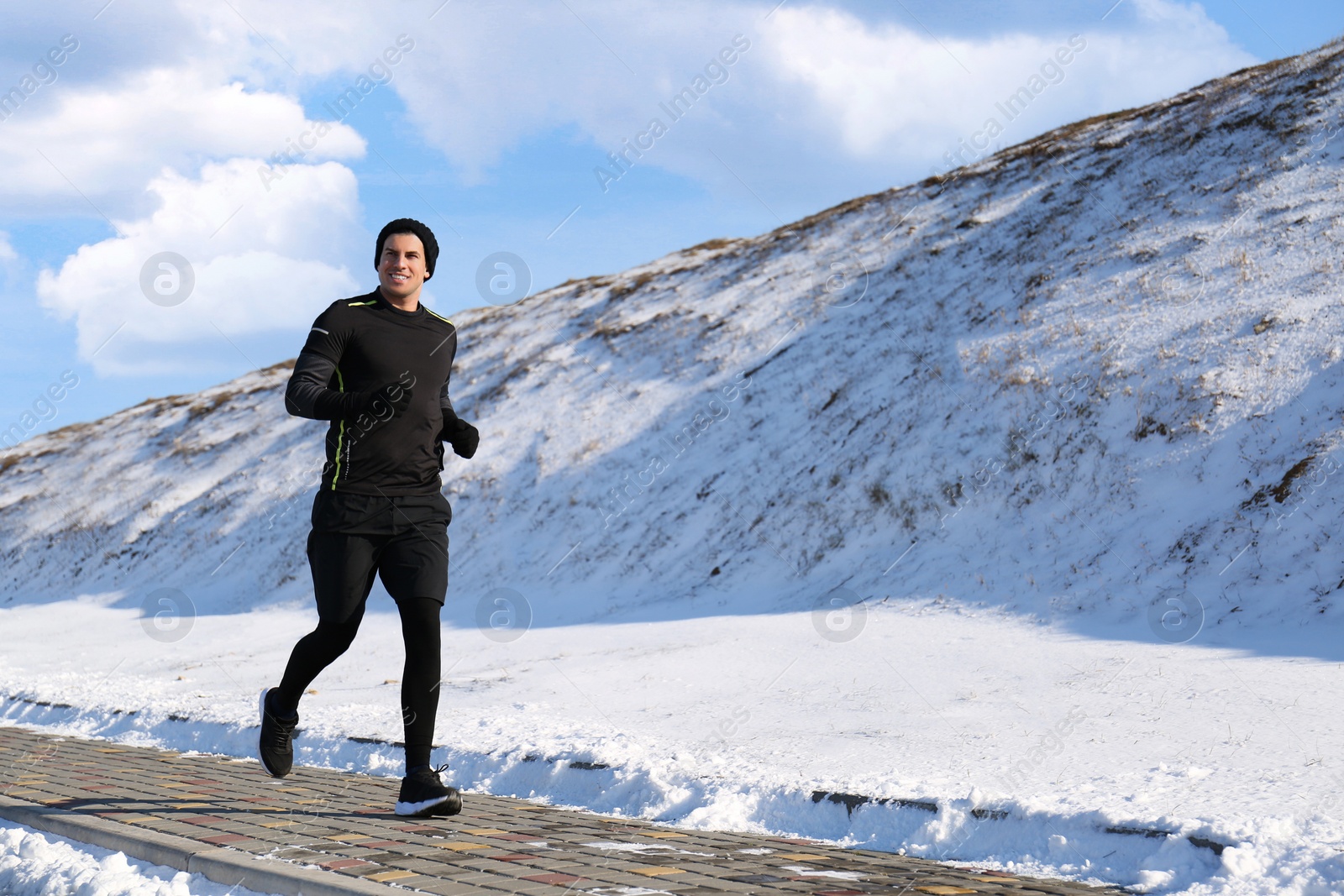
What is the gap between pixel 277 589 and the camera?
59.5ft

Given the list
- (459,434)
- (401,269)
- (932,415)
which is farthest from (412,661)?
(932,415)

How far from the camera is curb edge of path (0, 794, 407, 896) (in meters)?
3.37

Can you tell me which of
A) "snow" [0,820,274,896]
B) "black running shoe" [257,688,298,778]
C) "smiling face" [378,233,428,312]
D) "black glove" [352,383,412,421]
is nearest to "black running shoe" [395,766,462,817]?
"black running shoe" [257,688,298,778]

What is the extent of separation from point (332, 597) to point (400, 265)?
4.65ft

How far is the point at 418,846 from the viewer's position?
4.10 metres

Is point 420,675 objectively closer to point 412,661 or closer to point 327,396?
point 412,661

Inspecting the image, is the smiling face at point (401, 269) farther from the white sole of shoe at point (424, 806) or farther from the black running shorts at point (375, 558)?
the white sole of shoe at point (424, 806)

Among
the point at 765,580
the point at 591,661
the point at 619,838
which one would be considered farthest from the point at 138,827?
the point at 765,580

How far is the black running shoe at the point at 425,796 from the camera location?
14.5ft

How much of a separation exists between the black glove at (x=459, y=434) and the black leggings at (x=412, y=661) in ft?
2.11

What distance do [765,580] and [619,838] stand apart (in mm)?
8630

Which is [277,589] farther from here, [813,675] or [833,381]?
[813,675]

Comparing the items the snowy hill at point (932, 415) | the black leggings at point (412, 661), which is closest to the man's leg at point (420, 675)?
the black leggings at point (412, 661)

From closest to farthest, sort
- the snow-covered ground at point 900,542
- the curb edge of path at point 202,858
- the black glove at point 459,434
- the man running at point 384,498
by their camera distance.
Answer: the curb edge of path at point 202,858, the man running at point 384,498, the black glove at point 459,434, the snow-covered ground at point 900,542
